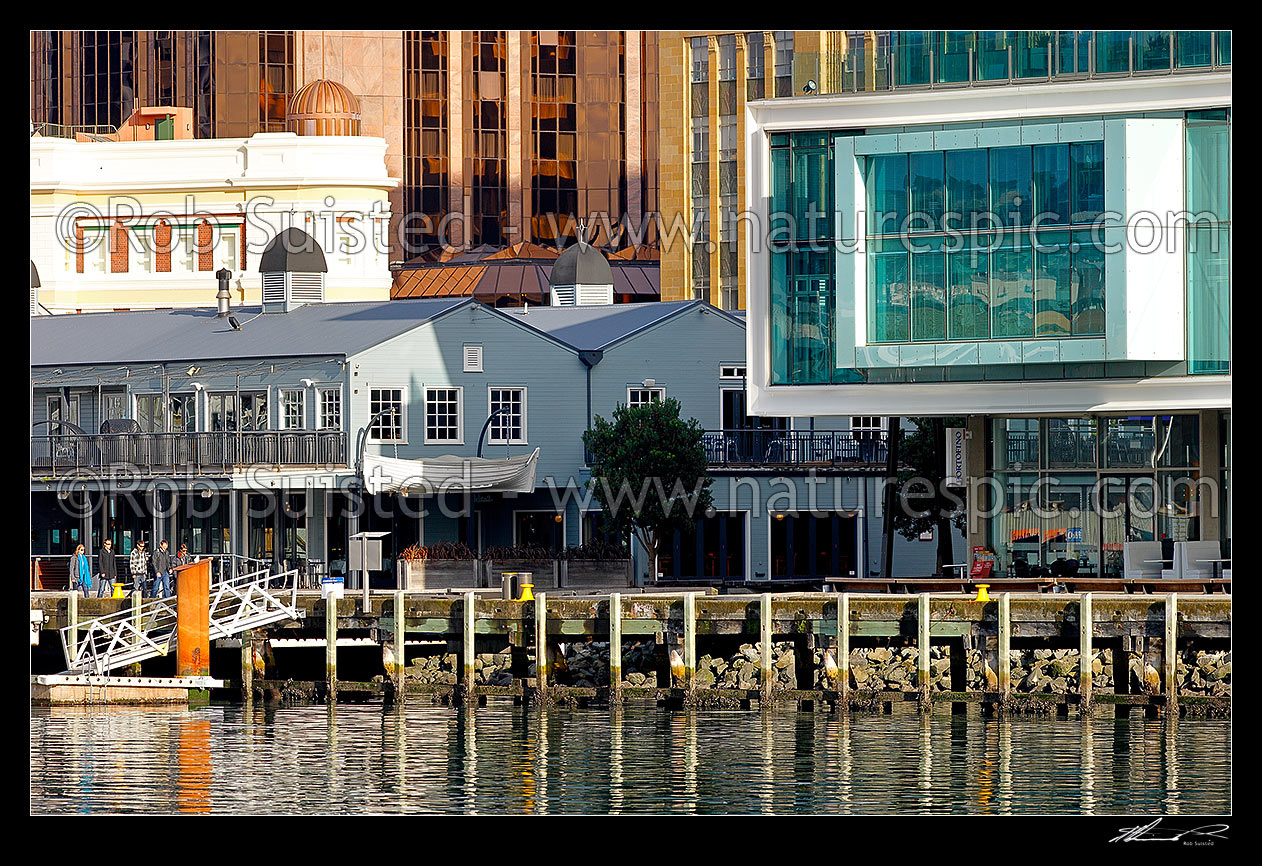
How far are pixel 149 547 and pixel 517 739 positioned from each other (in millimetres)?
26482

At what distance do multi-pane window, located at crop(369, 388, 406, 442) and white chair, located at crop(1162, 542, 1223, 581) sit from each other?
2313 cm

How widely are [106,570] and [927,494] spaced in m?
22.1

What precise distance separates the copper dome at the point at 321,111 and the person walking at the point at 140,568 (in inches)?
2221

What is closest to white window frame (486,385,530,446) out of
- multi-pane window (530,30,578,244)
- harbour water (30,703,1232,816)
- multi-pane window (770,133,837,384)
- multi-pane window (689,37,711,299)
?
multi-pane window (770,133,837,384)

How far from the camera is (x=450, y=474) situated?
65.9 metres

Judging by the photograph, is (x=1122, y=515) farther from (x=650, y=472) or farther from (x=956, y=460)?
(x=650, y=472)

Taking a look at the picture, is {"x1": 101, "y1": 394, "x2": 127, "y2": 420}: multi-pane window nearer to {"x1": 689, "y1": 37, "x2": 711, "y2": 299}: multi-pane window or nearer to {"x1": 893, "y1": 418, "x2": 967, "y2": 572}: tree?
{"x1": 893, "y1": 418, "x2": 967, "y2": 572}: tree

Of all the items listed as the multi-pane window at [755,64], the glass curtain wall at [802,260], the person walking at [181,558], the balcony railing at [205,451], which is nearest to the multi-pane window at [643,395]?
the balcony railing at [205,451]

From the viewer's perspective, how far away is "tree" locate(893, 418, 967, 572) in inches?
2507

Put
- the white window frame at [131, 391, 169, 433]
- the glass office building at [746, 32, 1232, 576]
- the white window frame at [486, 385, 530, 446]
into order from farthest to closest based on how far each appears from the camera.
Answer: the white window frame at [486, 385, 530, 446], the white window frame at [131, 391, 169, 433], the glass office building at [746, 32, 1232, 576]

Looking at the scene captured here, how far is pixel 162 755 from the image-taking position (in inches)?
1650
